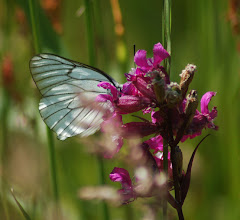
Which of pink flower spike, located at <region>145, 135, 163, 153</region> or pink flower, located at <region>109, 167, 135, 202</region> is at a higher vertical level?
pink flower spike, located at <region>145, 135, 163, 153</region>

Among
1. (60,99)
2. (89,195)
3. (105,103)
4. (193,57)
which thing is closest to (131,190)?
(105,103)

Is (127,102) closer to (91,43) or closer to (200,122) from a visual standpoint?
(200,122)

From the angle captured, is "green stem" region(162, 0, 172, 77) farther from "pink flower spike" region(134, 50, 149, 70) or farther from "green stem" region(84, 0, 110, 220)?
"green stem" region(84, 0, 110, 220)

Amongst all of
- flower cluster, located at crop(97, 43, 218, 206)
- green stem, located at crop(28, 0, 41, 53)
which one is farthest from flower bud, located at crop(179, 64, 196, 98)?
Result: green stem, located at crop(28, 0, 41, 53)

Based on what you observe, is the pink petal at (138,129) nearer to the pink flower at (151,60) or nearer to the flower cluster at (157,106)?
the flower cluster at (157,106)

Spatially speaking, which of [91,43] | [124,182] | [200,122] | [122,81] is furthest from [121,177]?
[122,81]

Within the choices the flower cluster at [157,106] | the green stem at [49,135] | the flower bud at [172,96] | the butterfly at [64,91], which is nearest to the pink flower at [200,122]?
the flower cluster at [157,106]

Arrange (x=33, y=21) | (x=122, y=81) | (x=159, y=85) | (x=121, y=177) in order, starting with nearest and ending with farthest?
(x=159, y=85)
(x=121, y=177)
(x=33, y=21)
(x=122, y=81)
